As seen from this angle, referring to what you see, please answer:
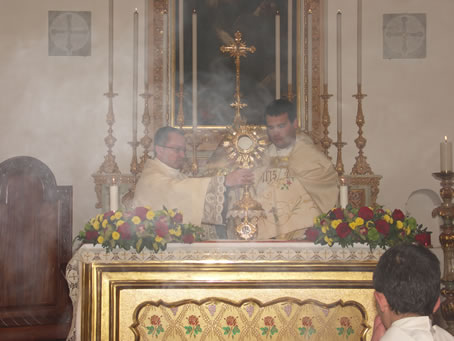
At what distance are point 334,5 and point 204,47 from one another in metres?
1.38

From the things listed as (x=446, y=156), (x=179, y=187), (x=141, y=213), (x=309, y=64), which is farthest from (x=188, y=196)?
(x=309, y=64)

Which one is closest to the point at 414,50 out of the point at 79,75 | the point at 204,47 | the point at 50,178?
the point at 204,47

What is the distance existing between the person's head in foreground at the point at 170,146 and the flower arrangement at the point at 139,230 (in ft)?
3.08

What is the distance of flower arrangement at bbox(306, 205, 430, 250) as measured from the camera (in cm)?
389

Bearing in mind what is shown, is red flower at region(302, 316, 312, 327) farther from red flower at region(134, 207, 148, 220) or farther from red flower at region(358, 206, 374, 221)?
red flower at region(134, 207, 148, 220)

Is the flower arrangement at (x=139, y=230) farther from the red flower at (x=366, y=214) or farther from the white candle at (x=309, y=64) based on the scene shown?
the white candle at (x=309, y=64)

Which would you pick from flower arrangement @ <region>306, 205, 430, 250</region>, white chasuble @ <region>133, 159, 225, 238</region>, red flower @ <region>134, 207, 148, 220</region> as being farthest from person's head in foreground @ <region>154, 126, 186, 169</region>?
flower arrangement @ <region>306, 205, 430, 250</region>

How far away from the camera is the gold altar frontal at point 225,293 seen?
3834mm

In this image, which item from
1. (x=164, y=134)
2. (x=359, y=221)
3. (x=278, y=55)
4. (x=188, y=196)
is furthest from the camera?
(x=278, y=55)

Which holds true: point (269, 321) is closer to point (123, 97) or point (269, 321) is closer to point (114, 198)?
point (114, 198)

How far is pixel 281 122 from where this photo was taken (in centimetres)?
535

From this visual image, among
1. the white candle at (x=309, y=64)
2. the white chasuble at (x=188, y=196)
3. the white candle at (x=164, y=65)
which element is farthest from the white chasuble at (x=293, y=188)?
the white candle at (x=164, y=65)

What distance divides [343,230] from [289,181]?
844mm

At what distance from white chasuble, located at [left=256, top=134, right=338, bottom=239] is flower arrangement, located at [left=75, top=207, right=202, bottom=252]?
817 mm
